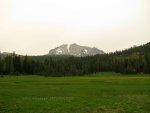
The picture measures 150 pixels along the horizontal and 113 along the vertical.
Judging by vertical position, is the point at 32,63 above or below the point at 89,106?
above

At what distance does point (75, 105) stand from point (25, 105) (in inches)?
208

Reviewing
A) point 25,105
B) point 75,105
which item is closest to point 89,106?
point 75,105

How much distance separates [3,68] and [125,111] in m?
159

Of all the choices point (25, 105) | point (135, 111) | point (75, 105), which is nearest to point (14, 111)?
point (25, 105)

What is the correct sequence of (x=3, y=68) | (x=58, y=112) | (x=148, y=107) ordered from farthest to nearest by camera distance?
(x=3, y=68), (x=148, y=107), (x=58, y=112)

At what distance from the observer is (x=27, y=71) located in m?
195

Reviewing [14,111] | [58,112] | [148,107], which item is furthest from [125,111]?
[14,111]

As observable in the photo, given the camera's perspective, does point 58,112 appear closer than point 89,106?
Yes

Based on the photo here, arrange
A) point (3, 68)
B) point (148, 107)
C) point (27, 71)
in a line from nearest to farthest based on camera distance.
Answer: point (148, 107) < point (3, 68) < point (27, 71)

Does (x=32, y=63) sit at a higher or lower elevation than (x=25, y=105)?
higher

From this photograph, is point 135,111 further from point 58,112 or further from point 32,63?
point 32,63

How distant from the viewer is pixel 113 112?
29.3 m

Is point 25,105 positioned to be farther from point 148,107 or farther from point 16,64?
point 16,64

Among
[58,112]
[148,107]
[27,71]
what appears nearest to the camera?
[58,112]
